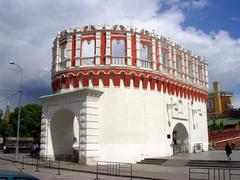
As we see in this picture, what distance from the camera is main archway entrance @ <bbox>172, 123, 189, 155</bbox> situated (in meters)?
37.3

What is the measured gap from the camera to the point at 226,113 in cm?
7862

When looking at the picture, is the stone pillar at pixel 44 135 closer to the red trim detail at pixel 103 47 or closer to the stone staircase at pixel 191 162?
the red trim detail at pixel 103 47

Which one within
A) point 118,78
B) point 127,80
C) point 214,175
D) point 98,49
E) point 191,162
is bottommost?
point 191,162

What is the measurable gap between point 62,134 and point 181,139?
15.6m

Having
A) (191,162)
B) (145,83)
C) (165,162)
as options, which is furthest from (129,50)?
(191,162)

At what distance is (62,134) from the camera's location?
32.6 metres

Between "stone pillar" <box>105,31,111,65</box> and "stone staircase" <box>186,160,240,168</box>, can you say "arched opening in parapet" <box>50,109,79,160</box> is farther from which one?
"stone staircase" <box>186,160,240,168</box>

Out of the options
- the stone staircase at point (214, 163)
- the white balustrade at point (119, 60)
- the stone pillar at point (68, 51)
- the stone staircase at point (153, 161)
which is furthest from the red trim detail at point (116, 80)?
the stone staircase at point (214, 163)

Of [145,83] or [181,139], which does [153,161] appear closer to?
[145,83]

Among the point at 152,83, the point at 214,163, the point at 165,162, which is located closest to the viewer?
the point at 214,163

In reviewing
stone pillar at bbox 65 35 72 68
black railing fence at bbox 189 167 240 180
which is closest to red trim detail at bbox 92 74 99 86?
stone pillar at bbox 65 35 72 68

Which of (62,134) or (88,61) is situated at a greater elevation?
(88,61)

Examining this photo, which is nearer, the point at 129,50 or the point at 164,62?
the point at 129,50

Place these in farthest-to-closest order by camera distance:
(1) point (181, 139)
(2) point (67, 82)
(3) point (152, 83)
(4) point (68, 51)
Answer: (1) point (181, 139), (3) point (152, 83), (4) point (68, 51), (2) point (67, 82)
